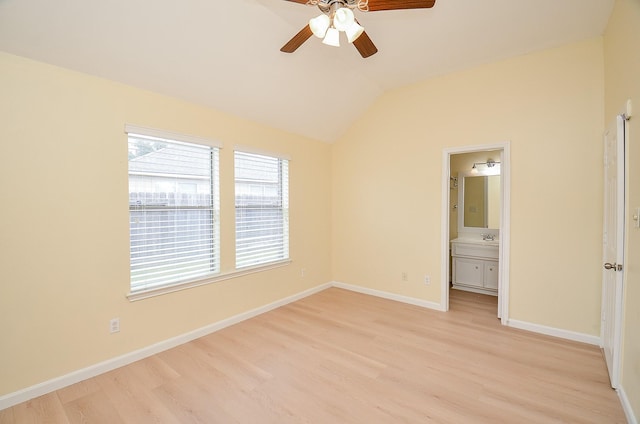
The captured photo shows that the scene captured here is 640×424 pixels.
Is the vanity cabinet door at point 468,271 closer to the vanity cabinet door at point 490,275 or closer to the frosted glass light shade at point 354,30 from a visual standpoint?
the vanity cabinet door at point 490,275

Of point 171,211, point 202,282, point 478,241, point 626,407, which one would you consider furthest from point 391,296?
point 171,211

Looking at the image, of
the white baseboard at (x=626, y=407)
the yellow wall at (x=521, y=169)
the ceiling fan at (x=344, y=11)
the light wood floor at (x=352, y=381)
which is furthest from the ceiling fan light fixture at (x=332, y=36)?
the white baseboard at (x=626, y=407)

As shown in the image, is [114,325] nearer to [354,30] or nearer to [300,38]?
[300,38]

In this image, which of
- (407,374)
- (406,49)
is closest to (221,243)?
(407,374)

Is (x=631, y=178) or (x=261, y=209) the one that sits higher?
(x=631, y=178)

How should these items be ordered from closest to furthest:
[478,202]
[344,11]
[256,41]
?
[344,11] → [256,41] → [478,202]

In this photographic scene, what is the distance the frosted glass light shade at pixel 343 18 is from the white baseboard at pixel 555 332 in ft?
11.5

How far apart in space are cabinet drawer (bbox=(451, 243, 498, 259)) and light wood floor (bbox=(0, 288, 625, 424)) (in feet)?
4.15

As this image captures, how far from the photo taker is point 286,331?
319cm

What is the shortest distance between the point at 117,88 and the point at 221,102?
0.94m

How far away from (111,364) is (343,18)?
10.5 feet

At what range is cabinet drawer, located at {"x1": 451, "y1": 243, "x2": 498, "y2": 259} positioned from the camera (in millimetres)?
4277

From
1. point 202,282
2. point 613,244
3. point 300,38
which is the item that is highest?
point 300,38

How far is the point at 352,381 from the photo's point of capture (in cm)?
228
